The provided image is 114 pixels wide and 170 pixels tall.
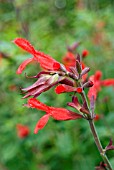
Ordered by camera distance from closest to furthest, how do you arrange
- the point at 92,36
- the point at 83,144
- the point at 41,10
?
the point at 83,144 → the point at 92,36 → the point at 41,10

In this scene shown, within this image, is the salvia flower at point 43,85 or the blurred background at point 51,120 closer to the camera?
the salvia flower at point 43,85

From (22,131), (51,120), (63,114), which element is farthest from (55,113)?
(22,131)

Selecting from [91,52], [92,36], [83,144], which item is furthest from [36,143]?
[92,36]

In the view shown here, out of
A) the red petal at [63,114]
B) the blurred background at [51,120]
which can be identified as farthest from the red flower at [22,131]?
the red petal at [63,114]

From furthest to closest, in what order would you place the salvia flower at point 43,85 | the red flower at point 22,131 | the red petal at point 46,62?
the red flower at point 22,131
the red petal at point 46,62
the salvia flower at point 43,85

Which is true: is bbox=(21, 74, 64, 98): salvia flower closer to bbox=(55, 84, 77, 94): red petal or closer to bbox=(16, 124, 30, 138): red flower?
bbox=(55, 84, 77, 94): red petal

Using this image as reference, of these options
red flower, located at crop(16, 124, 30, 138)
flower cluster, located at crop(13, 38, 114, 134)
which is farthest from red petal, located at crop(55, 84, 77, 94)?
red flower, located at crop(16, 124, 30, 138)

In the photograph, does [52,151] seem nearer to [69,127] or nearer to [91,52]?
[69,127]

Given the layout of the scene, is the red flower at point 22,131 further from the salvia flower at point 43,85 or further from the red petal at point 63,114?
the salvia flower at point 43,85

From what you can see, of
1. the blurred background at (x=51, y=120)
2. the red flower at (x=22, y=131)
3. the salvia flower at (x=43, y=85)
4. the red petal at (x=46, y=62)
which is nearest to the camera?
the salvia flower at (x=43, y=85)
